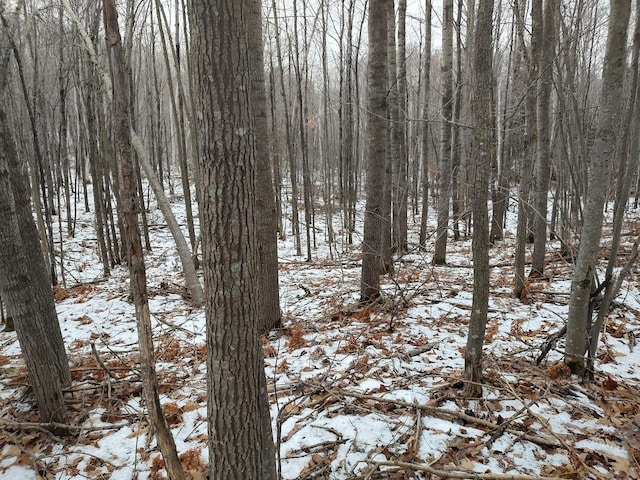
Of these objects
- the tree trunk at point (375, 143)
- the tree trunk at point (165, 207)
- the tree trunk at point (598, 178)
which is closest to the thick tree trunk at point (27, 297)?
the tree trunk at point (165, 207)

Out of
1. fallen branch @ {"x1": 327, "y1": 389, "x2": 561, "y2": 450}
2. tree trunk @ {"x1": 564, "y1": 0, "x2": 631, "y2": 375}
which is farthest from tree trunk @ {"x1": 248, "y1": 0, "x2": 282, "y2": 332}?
tree trunk @ {"x1": 564, "y1": 0, "x2": 631, "y2": 375}

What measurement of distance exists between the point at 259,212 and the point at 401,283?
3.19 m

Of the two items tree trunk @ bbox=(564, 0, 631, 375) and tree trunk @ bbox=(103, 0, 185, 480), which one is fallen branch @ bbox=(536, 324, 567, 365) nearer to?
tree trunk @ bbox=(564, 0, 631, 375)

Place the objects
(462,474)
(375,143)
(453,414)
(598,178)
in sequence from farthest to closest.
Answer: (375,143), (598,178), (453,414), (462,474)

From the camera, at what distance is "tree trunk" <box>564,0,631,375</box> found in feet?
9.25

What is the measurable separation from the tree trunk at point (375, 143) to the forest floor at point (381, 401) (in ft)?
1.72

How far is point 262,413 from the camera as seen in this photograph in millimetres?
1893

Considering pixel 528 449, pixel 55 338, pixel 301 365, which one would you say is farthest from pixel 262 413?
pixel 55 338

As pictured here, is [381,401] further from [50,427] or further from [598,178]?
[50,427]

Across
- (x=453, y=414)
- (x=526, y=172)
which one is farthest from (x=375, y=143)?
(x=453, y=414)

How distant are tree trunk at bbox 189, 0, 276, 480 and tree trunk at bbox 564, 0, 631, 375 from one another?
8.98 feet

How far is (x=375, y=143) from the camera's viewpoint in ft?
17.1

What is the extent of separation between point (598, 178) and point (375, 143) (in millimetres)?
2785

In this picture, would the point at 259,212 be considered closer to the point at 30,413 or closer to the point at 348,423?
the point at 348,423
